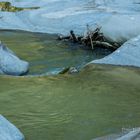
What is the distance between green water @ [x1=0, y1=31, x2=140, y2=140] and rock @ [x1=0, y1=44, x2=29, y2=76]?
9.8 inches

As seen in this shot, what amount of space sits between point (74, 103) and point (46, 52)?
4.12 meters

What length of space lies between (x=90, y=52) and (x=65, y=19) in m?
2.50

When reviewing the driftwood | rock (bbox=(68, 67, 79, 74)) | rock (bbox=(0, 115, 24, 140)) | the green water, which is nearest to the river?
the green water

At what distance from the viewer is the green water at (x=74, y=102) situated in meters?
5.75

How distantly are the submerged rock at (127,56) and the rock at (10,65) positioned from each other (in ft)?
4.59

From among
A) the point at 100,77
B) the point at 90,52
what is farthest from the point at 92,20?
the point at 100,77

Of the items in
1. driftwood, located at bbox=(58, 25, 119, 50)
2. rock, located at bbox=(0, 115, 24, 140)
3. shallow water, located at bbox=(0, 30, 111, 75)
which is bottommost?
shallow water, located at bbox=(0, 30, 111, 75)

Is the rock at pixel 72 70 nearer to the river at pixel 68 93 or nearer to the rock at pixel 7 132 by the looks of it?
the river at pixel 68 93

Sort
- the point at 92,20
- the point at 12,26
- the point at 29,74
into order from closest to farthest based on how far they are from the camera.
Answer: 1. the point at 29,74
2. the point at 92,20
3. the point at 12,26

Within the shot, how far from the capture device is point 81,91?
7.31 m

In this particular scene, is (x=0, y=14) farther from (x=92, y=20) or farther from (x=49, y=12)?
(x=92, y=20)

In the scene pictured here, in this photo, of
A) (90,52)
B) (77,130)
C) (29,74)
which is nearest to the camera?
(77,130)

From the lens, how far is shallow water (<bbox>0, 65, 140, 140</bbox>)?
Result: 5742mm

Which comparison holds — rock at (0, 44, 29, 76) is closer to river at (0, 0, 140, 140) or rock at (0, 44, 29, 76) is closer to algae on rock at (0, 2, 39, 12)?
river at (0, 0, 140, 140)
